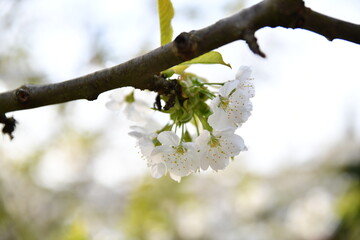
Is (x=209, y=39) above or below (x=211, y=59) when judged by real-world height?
below

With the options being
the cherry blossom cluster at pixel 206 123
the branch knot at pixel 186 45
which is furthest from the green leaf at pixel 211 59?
the branch knot at pixel 186 45

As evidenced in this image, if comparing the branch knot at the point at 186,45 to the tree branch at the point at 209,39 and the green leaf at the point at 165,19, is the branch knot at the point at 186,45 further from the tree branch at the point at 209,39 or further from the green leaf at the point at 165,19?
the green leaf at the point at 165,19

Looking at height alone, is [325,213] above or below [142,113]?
above

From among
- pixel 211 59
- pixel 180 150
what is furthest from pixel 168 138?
pixel 211 59

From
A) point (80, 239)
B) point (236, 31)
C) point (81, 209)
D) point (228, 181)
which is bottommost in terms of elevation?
point (236, 31)

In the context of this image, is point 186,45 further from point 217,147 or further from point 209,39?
point 217,147

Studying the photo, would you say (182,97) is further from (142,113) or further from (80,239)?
(80,239)

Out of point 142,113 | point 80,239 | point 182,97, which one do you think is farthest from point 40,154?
point 182,97

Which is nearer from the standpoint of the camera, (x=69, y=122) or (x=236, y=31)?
(x=236, y=31)
